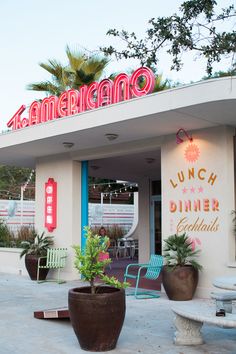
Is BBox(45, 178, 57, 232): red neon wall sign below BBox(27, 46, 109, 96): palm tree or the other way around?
below

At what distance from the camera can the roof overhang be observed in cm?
782

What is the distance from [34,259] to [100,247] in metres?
6.36

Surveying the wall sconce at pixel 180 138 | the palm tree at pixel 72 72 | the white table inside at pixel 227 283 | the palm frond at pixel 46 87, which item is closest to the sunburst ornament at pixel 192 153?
the wall sconce at pixel 180 138

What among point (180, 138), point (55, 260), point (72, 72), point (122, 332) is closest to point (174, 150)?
point (180, 138)

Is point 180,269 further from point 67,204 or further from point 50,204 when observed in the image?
point 50,204

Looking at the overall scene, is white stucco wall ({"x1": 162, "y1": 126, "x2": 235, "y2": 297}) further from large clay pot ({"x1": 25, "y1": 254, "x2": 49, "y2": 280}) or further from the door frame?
the door frame

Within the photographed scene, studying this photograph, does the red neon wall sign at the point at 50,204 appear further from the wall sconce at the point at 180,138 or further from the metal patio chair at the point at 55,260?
the wall sconce at the point at 180,138

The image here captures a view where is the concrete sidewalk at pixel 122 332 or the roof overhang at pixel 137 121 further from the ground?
the roof overhang at pixel 137 121

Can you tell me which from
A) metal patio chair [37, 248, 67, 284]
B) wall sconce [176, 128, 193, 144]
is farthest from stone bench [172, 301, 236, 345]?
metal patio chair [37, 248, 67, 284]

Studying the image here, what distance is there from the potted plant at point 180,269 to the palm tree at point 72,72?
1144 centimetres

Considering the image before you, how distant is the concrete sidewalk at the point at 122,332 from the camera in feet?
18.9

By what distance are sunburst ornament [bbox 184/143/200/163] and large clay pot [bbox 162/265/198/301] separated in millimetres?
2127

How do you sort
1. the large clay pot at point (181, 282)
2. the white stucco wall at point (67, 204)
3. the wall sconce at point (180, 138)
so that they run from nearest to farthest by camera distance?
the large clay pot at point (181, 282) → the wall sconce at point (180, 138) → the white stucco wall at point (67, 204)

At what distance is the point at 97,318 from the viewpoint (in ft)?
18.1
